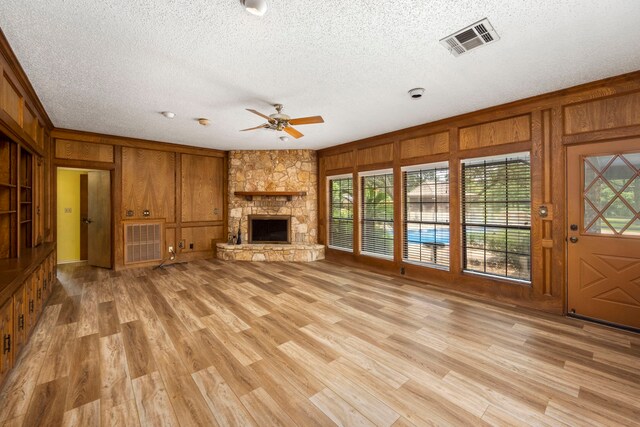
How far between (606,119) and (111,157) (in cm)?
745

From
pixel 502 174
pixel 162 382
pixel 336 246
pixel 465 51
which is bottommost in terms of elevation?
pixel 162 382

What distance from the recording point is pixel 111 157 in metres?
5.24

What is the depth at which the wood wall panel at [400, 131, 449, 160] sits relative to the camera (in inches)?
167

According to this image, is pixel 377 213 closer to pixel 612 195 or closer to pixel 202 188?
pixel 612 195

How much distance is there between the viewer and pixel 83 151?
16.3ft

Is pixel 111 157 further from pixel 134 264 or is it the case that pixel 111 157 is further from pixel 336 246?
pixel 336 246

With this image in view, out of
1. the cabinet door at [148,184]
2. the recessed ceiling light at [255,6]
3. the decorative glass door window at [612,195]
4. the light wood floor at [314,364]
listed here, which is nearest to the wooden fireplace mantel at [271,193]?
the cabinet door at [148,184]

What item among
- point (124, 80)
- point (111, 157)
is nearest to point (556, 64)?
point (124, 80)

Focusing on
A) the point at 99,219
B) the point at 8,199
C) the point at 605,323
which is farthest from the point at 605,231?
the point at 99,219

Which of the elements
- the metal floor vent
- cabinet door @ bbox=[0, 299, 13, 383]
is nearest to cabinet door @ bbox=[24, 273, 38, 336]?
cabinet door @ bbox=[0, 299, 13, 383]

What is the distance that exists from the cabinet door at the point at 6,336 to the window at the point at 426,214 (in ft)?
15.5

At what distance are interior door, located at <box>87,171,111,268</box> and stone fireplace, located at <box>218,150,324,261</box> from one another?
215 cm

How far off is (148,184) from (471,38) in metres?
5.95

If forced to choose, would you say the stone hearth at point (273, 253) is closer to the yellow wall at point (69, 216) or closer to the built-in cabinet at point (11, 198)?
the built-in cabinet at point (11, 198)
